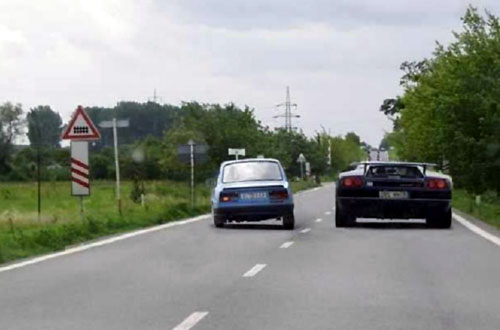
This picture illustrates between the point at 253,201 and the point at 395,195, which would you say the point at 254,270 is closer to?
the point at 253,201

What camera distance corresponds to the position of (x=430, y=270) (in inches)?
606

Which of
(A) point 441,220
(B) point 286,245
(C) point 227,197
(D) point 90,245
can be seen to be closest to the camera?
(B) point 286,245

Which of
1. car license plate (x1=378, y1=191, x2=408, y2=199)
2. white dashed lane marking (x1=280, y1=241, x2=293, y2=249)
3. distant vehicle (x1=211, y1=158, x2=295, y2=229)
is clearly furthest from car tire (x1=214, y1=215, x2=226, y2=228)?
white dashed lane marking (x1=280, y1=241, x2=293, y2=249)

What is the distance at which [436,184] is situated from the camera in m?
25.5

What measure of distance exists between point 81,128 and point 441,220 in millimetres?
8408

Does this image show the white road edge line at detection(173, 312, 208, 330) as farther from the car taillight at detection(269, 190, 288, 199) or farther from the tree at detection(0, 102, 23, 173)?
the tree at detection(0, 102, 23, 173)

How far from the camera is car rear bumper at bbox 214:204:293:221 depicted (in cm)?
2567

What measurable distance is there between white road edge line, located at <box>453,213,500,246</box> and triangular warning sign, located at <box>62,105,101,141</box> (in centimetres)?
860

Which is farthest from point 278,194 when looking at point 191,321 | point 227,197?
point 191,321

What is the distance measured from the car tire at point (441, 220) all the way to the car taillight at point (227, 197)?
14.6 feet

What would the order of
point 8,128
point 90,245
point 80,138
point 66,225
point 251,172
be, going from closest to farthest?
point 90,245 < point 66,225 < point 80,138 < point 251,172 < point 8,128

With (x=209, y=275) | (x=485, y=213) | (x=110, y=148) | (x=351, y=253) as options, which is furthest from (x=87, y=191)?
(x=110, y=148)

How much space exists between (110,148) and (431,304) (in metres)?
78.6

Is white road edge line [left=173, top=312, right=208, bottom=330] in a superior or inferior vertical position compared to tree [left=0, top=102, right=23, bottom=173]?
inferior
